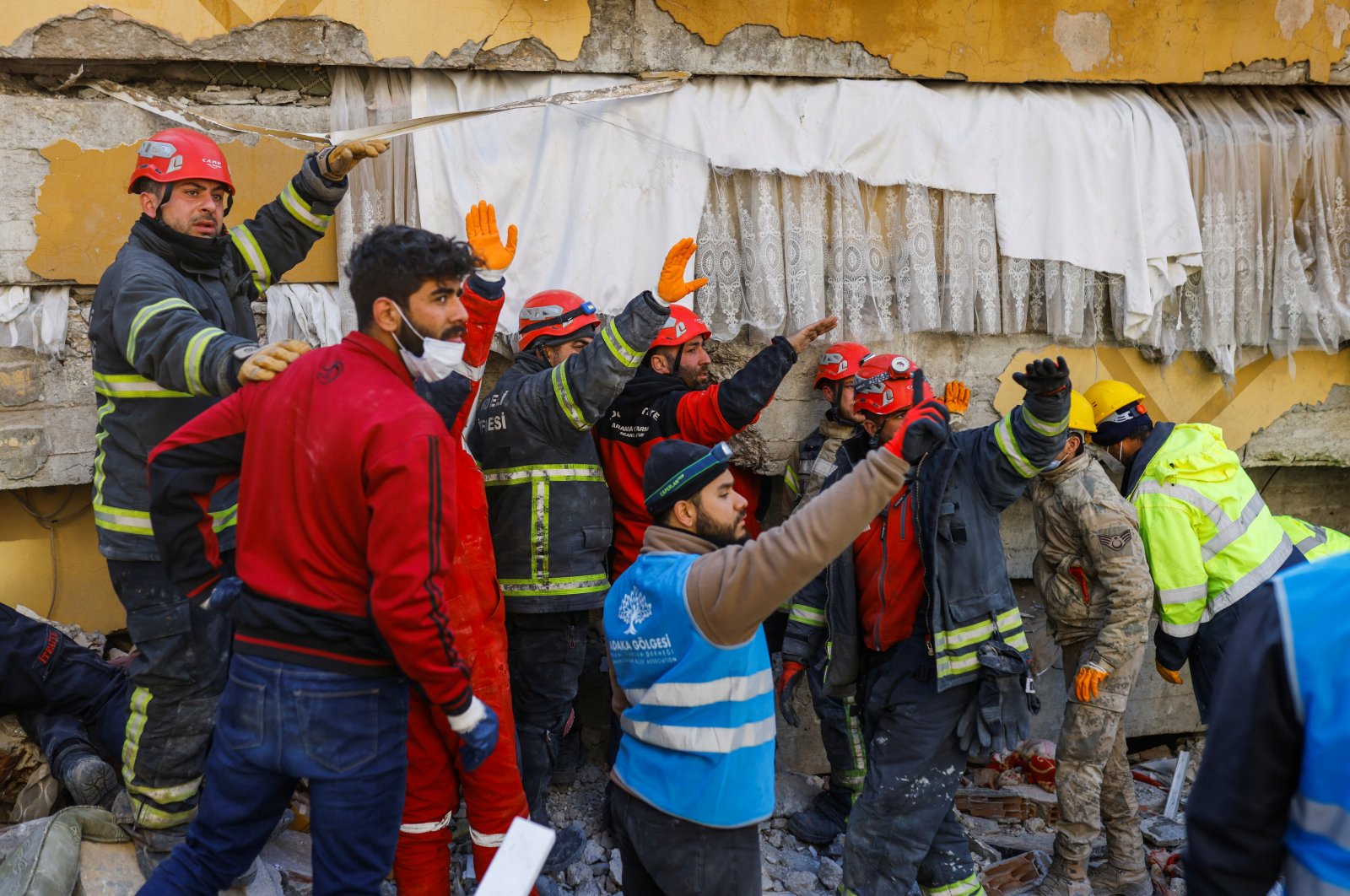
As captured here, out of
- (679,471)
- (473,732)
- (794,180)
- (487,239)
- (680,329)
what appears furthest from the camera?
(794,180)

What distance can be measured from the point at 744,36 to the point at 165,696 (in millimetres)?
4112

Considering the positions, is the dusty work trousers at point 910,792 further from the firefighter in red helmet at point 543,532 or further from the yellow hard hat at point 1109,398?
the yellow hard hat at point 1109,398

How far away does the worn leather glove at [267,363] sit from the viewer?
3082mm

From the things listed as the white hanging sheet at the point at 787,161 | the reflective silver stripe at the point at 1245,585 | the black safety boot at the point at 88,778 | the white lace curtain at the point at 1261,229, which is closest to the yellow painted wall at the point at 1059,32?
the white hanging sheet at the point at 787,161

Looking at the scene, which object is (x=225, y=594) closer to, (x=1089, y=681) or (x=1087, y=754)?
(x=1089, y=681)

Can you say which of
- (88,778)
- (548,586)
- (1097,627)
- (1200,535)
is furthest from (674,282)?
(88,778)

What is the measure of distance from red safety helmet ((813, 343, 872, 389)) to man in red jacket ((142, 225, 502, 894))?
2.83 m

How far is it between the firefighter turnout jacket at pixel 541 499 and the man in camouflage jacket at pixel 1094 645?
218cm

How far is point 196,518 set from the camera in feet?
10.7

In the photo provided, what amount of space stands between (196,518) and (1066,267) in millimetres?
4755

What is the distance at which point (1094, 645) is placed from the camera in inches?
198

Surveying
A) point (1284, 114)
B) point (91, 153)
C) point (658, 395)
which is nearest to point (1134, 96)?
point (1284, 114)

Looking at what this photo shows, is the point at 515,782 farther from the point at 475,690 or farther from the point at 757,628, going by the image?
the point at 757,628

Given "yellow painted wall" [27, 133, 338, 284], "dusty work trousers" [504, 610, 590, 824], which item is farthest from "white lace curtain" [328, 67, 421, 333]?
"dusty work trousers" [504, 610, 590, 824]
